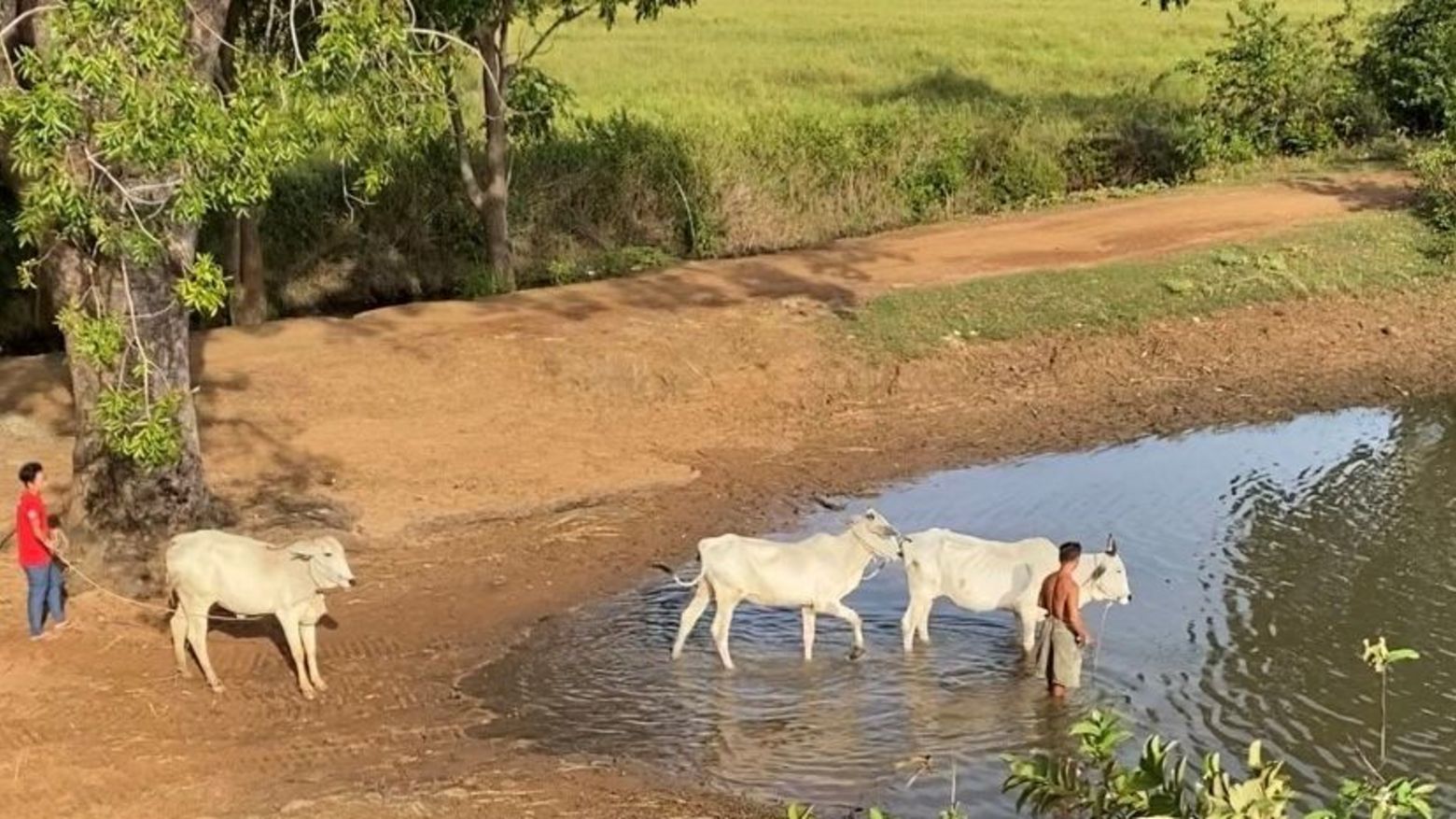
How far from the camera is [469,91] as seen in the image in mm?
30328

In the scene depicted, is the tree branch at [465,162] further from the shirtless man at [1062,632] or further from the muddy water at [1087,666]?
the shirtless man at [1062,632]

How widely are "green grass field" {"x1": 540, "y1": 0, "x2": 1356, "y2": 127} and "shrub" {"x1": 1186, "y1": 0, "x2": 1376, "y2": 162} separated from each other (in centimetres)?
347

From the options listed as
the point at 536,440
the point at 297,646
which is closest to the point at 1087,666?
the point at 297,646

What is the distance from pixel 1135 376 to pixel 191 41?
10863mm

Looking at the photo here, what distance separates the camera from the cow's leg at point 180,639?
11.5m

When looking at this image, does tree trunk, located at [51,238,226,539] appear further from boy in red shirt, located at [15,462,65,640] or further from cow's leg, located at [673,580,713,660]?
cow's leg, located at [673,580,713,660]

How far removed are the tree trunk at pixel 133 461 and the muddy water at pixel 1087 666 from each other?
307 cm

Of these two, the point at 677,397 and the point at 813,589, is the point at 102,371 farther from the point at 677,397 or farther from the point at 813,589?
the point at 677,397

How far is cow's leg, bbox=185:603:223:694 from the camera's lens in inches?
445

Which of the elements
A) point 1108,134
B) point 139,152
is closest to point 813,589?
point 139,152

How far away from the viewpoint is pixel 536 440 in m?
16.8

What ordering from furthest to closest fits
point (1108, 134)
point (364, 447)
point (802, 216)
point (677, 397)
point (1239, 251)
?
point (1108, 134) → point (802, 216) → point (1239, 251) → point (677, 397) → point (364, 447)

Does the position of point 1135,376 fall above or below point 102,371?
below

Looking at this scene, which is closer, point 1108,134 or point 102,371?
point 102,371
